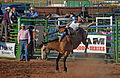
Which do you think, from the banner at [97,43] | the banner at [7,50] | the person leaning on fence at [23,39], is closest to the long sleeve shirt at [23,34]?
the person leaning on fence at [23,39]

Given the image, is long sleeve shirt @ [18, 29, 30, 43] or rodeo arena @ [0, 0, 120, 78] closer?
rodeo arena @ [0, 0, 120, 78]

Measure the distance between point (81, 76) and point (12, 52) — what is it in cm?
599

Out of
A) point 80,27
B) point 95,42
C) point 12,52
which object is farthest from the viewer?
point 12,52

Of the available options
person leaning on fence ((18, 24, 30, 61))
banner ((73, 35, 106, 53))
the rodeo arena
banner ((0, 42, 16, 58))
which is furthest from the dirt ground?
banner ((0, 42, 16, 58))

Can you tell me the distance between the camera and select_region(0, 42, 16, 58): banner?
1538 cm

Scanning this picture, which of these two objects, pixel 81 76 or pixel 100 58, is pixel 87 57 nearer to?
pixel 100 58

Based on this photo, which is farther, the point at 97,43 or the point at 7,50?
the point at 7,50

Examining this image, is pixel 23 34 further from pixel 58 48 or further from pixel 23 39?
pixel 58 48

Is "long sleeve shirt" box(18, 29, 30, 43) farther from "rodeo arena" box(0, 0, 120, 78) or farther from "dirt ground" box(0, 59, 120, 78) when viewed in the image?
"dirt ground" box(0, 59, 120, 78)

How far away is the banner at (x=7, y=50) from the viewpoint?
15375mm

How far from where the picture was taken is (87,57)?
575 inches

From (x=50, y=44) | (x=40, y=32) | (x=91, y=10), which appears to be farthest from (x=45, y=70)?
(x=91, y=10)

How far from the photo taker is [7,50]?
15.4 m

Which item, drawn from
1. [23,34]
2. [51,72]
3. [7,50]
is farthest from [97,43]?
[7,50]
